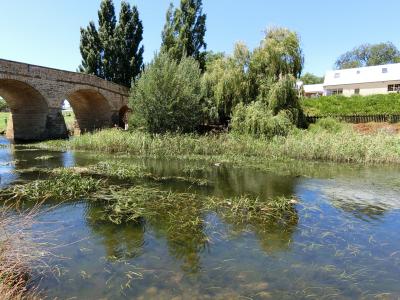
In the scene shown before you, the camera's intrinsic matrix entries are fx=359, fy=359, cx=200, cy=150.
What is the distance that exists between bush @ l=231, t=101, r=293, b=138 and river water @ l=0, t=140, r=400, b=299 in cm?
974

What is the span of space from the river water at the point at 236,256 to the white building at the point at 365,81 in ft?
133

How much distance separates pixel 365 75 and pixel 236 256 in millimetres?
48667

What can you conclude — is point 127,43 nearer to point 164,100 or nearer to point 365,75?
point 164,100

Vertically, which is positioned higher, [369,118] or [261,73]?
[261,73]

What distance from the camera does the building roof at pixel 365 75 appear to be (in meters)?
45.7

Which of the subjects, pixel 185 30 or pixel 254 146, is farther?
pixel 185 30

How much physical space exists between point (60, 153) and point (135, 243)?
45.5 ft

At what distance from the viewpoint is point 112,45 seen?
3381 centimetres

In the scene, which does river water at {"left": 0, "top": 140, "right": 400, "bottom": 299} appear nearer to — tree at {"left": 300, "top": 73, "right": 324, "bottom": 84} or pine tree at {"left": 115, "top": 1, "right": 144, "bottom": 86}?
pine tree at {"left": 115, "top": 1, "right": 144, "bottom": 86}

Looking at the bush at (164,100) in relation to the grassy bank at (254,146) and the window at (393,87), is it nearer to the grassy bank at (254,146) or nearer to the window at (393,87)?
the grassy bank at (254,146)

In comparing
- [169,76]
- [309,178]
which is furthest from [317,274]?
[169,76]

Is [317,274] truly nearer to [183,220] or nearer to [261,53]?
[183,220]

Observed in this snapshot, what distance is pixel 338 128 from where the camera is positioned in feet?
75.5

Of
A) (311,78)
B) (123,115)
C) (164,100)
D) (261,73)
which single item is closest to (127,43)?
(123,115)
